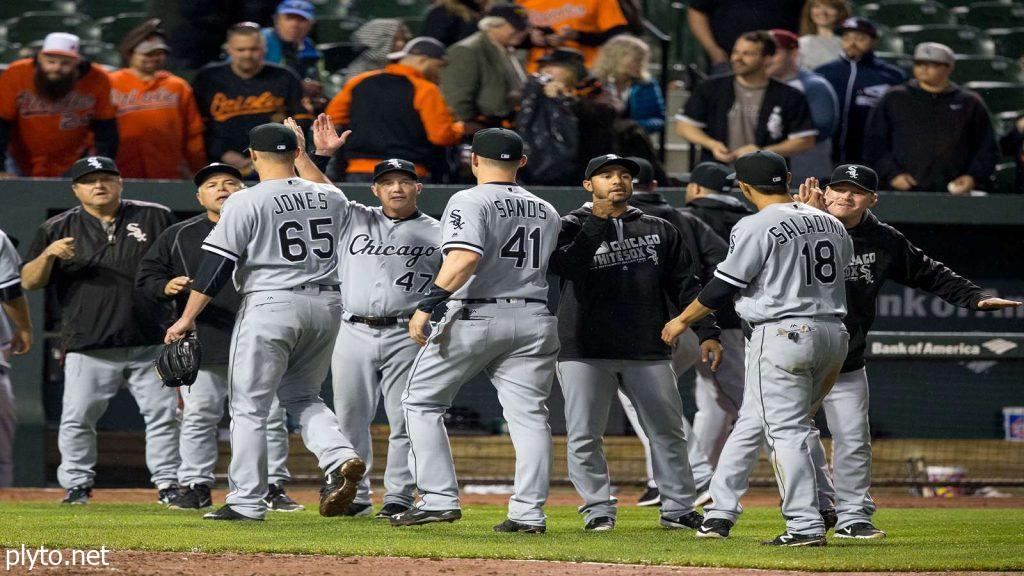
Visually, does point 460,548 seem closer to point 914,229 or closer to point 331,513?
point 331,513

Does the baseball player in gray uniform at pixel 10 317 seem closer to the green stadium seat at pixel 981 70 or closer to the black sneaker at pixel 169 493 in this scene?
the black sneaker at pixel 169 493

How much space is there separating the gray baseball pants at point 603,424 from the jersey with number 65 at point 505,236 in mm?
521

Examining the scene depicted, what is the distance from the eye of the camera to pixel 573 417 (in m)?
6.65

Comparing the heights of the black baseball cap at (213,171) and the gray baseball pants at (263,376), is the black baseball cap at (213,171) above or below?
above

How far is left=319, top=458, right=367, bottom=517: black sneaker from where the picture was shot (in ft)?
20.9

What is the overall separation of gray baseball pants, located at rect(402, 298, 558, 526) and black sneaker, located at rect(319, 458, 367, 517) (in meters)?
0.25

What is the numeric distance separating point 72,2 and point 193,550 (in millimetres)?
9263

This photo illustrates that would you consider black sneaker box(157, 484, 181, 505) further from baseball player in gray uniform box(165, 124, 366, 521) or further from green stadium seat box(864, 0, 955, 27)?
green stadium seat box(864, 0, 955, 27)

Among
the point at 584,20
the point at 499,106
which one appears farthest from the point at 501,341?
the point at 584,20

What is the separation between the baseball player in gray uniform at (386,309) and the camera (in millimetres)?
7051

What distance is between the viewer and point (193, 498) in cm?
747

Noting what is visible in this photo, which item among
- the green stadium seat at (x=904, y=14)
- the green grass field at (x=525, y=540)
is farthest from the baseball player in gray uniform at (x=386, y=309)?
the green stadium seat at (x=904, y=14)

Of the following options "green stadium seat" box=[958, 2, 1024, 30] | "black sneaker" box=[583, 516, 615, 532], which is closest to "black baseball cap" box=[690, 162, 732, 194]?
"black sneaker" box=[583, 516, 615, 532]

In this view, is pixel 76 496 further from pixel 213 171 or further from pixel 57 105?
pixel 57 105
